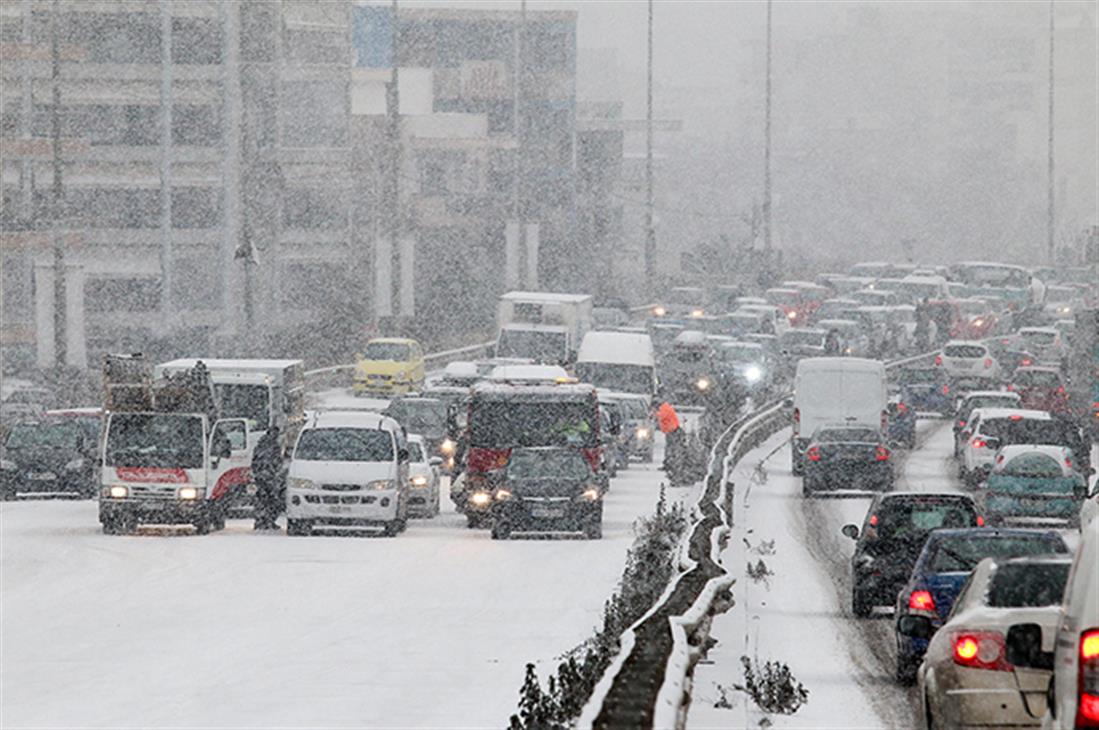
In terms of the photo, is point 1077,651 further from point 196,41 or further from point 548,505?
point 196,41

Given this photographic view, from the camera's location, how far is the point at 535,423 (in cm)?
4206

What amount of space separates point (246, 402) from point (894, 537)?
21537 mm

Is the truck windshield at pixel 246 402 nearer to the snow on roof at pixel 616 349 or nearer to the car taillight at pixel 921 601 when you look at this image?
the snow on roof at pixel 616 349

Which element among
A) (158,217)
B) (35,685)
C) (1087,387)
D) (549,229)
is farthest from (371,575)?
(549,229)

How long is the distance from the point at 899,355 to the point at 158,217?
33.1 m

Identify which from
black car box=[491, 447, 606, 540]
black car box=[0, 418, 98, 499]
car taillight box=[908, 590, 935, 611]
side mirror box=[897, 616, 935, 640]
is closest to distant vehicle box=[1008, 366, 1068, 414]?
black car box=[0, 418, 98, 499]

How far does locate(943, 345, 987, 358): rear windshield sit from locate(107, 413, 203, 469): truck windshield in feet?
119


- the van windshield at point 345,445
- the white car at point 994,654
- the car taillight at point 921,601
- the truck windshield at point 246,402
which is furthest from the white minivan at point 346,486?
the white car at point 994,654

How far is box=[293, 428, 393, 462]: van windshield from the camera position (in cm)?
4032

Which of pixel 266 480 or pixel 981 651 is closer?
pixel 981 651

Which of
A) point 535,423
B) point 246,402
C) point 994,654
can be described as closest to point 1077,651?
point 994,654

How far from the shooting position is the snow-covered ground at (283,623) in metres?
21.8

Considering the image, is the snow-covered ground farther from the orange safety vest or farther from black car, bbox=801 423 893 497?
the orange safety vest

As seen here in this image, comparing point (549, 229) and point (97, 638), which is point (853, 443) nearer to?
point (97, 638)
